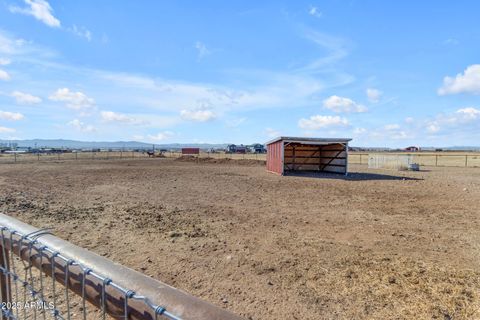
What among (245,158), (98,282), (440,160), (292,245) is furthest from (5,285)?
(440,160)

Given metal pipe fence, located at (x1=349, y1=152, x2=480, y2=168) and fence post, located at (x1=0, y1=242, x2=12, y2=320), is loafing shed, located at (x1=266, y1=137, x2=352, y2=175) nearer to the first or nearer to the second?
metal pipe fence, located at (x1=349, y1=152, x2=480, y2=168)

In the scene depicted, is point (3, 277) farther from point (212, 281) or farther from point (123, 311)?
point (212, 281)

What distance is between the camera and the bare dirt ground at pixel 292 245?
146 inches

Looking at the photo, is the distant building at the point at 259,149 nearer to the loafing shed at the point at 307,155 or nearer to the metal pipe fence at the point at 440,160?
the metal pipe fence at the point at 440,160

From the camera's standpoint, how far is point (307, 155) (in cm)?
2500

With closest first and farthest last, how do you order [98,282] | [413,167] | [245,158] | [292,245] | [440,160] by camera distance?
1. [98,282]
2. [292,245]
3. [413,167]
4. [440,160]
5. [245,158]

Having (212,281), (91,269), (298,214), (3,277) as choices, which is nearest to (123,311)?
(91,269)

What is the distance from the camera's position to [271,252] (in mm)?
5277

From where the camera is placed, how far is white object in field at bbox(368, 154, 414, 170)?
25.3 meters

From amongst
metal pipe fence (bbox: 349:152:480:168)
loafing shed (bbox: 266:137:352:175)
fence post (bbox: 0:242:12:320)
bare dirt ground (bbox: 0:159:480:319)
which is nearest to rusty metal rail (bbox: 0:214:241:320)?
fence post (bbox: 0:242:12:320)

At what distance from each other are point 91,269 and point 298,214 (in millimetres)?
7278

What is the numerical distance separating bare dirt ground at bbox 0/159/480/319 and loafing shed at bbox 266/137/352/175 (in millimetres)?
9428

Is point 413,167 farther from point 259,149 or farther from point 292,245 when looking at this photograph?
point 259,149

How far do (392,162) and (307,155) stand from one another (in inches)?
314
